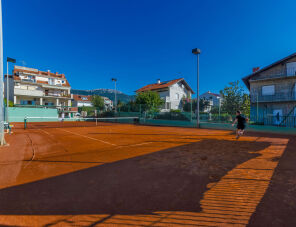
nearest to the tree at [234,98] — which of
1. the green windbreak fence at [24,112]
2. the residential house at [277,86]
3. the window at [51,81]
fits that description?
the residential house at [277,86]

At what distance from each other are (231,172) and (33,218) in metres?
3.96

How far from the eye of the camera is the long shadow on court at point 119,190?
2.29 m

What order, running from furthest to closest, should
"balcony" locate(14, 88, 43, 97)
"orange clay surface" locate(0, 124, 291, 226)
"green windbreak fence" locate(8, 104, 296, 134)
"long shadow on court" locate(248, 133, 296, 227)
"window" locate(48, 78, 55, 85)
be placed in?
"window" locate(48, 78, 55, 85), "balcony" locate(14, 88, 43, 97), "green windbreak fence" locate(8, 104, 296, 134), "orange clay surface" locate(0, 124, 291, 226), "long shadow on court" locate(248, 133, 296, 227)

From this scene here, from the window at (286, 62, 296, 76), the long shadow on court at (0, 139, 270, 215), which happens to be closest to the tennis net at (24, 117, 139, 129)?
the long shadow on court at (0, 139, 270, 215)

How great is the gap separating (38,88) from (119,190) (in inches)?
1676

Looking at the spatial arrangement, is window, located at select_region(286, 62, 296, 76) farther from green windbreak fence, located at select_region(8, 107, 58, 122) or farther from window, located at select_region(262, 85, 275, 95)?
green windbreak fence, located at select_region(8, 107, 58, 122)

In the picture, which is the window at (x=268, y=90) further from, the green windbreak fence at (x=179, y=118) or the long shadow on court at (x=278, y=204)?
the long shadow on court at (x=278, y=204)

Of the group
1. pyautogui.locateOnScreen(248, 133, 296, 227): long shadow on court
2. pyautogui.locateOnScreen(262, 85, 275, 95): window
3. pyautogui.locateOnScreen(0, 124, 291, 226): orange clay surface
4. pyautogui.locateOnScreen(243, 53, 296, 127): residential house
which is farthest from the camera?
pyautogui.locateOnScreen(262, 85, 275, 95): window

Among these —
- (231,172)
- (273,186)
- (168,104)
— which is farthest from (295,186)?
(168,104)

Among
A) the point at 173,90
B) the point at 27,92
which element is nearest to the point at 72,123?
the point at 27,92

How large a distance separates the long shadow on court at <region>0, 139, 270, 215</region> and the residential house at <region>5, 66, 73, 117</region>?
31.5 metres

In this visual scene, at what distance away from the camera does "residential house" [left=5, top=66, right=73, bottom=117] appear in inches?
1291

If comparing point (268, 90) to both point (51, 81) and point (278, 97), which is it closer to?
point (278, 97)

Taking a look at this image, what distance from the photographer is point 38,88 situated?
117ft
